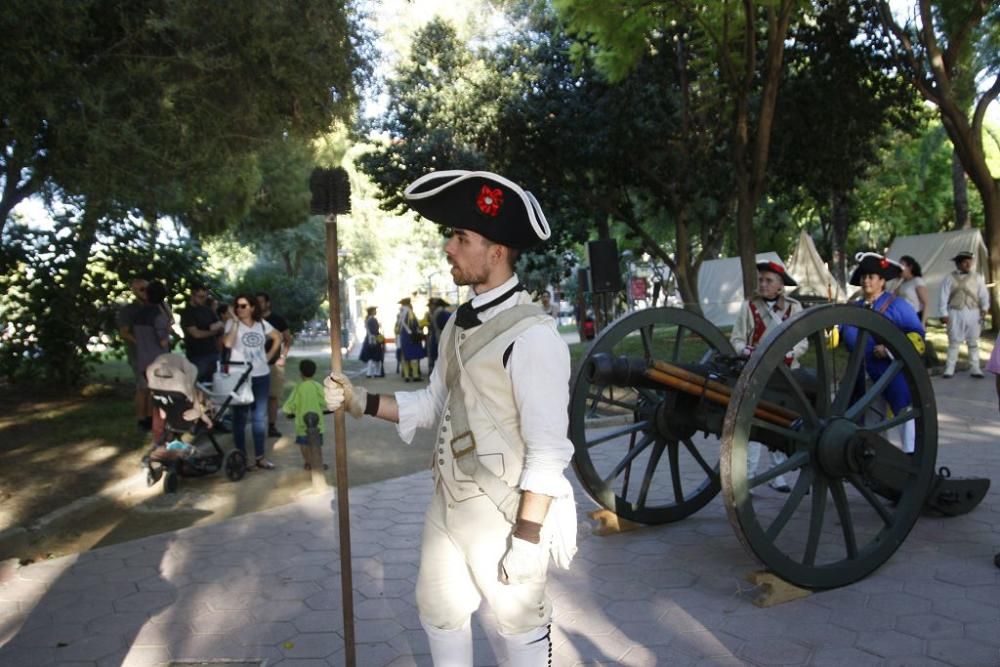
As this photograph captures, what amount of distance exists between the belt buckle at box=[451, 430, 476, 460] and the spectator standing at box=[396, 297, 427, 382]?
13263mm

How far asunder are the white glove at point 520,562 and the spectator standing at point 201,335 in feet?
25.7

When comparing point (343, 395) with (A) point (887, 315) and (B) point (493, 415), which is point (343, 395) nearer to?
(B) point (493, 415)

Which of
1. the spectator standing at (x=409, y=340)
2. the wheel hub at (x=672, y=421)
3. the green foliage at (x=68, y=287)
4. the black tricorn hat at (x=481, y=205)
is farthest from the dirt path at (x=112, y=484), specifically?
the spectator standing at (x=409, y=340)

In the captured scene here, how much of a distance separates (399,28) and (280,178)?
8629mm

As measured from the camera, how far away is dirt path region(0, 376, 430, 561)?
5.92 meters

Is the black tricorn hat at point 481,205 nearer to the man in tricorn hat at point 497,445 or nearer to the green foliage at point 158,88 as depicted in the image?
the man in tricorn hat at point 497,445

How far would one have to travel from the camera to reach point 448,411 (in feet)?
8.78

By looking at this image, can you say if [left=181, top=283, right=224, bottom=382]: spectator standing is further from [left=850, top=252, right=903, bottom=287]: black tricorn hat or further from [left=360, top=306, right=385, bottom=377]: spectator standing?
[left=360, top=306, right=385, bottom=377]: spectator standing

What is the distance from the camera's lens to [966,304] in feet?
34.7

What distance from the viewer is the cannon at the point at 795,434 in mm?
3883

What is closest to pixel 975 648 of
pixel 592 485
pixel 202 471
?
pixel 592 485

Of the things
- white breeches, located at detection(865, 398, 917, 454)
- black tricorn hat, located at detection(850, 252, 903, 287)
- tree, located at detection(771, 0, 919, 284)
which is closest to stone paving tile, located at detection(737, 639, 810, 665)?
white breeches, located at detection(865, 398, 917, 454)

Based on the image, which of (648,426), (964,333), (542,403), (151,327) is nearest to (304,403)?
(151,327)

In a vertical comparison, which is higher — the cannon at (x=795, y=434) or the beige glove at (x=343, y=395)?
the beige glove at (x=343, y=395)
